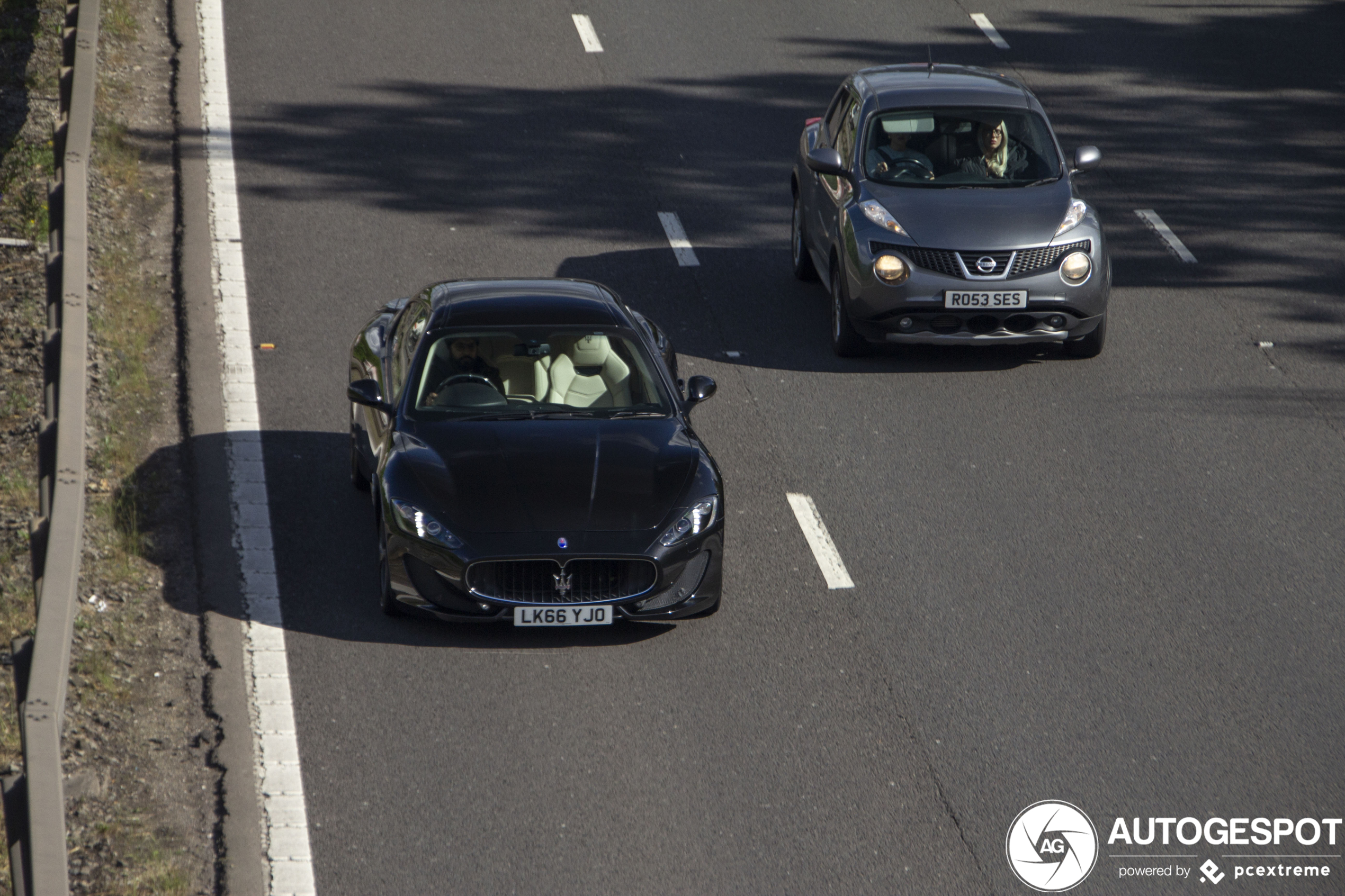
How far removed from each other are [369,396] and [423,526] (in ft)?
3.74

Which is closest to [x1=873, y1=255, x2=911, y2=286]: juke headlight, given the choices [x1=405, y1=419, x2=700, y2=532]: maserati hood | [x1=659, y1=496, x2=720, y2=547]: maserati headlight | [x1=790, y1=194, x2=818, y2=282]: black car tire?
[x1=790, y1=194, x2=818, y2=282]: black car tire

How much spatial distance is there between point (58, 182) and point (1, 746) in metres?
5.33

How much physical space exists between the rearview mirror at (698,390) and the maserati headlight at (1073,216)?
13.0ft

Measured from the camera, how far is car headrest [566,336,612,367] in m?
9.26

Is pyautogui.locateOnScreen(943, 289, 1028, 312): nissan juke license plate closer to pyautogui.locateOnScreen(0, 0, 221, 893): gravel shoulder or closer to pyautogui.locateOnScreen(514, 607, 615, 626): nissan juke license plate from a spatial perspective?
pyautogui.locateOnScreen(514, 607, 615, 626): nissan juke license plate

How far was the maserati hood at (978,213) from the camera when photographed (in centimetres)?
1185

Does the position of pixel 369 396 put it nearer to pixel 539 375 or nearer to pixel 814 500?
pixel 539 375

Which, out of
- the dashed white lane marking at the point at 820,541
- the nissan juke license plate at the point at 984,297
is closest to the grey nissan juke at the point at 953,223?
the nissan juke license plate at the point at 984,297

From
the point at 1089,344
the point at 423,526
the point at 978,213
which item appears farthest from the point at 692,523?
the point at 1089,344

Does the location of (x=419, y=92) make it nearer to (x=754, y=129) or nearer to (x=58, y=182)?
(x=754, y=129)

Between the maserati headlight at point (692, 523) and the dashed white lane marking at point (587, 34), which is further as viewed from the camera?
the dashed white lane marking at point (587, 34)

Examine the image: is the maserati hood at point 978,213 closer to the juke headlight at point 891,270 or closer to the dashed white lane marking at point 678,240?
the juke headlight at point 891,270

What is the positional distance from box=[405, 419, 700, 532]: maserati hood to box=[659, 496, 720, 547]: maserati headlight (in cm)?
8

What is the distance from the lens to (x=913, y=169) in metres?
12.6
